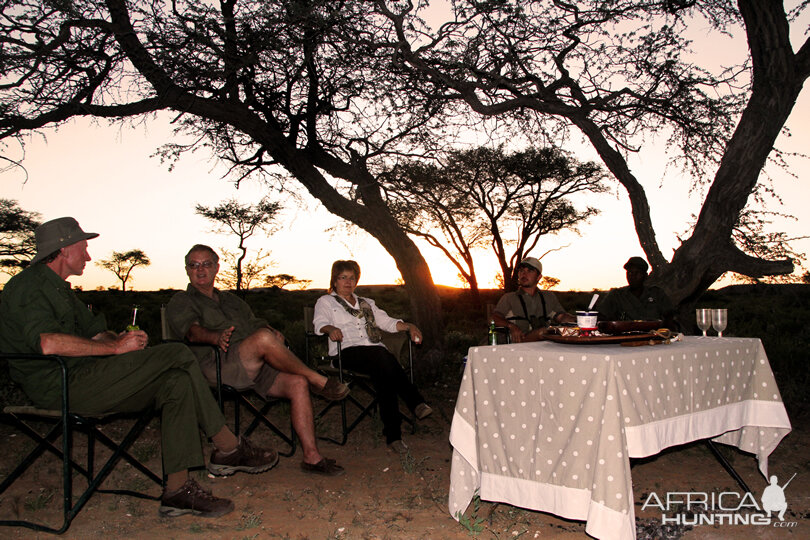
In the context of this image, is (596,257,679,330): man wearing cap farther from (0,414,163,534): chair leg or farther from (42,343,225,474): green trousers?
(0,414,163,534): chair leg

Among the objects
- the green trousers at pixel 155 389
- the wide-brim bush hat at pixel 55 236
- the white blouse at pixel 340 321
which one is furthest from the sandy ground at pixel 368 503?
the wide-brim bush hat at pixel 55 236

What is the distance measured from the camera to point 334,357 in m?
4.20

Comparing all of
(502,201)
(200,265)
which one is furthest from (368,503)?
(502,201)

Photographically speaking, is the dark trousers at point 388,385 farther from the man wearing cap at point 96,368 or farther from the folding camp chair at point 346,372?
the man wearing cap at point 96,368

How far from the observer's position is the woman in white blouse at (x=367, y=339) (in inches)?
156

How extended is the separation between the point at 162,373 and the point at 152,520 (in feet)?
2.05

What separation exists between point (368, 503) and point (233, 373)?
3.20ft

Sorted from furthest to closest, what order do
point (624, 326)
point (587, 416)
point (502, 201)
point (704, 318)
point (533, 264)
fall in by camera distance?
point (502, 201) → point (533, 264) → point (704, 318) → point (624, 326) → point (587, 416)

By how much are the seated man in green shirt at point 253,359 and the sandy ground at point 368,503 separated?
0.83 ft

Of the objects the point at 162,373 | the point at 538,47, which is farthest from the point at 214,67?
the point at 162,373

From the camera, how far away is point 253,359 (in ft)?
11.2

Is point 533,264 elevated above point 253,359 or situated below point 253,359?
above

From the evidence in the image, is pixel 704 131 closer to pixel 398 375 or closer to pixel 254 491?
pixel 398 375

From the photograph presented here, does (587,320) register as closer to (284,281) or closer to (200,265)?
(200,265)
